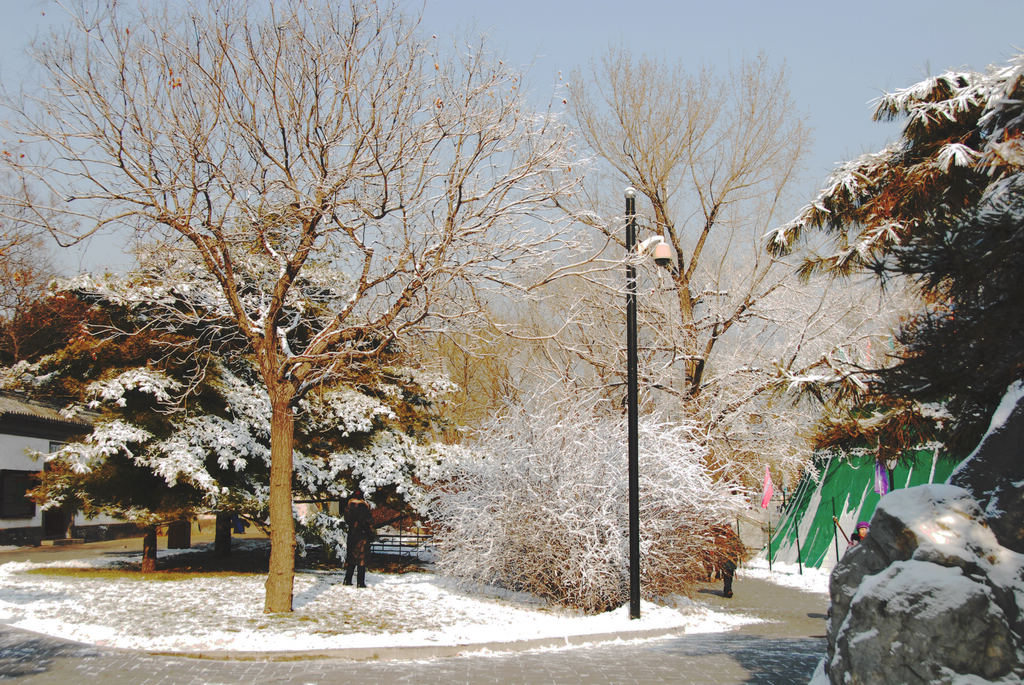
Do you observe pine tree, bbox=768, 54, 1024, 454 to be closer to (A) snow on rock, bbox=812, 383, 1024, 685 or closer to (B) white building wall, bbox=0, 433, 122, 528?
(A) snow on rock, bbox=812, 383, 1024, 685

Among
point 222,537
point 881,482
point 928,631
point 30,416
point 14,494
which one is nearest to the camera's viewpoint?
point 928,631

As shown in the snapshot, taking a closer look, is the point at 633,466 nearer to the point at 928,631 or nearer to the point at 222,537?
the point at 928,631

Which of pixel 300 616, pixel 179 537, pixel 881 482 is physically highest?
pixel 881 482

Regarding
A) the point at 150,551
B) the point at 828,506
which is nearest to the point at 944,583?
the point at 150,551

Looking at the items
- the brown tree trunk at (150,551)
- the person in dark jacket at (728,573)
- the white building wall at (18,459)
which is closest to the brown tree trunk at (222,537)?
the brown tree trunk at (150,551)

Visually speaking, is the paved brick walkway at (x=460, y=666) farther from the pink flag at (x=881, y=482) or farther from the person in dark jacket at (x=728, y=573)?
the pink flag at (x=881, y=482)

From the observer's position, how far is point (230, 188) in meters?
10.3

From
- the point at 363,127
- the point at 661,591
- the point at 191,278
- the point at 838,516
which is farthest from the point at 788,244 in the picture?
the point at 838,516

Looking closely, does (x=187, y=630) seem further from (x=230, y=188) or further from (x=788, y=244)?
(x=788, y=244)

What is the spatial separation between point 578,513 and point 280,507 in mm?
4641

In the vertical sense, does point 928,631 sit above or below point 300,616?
above

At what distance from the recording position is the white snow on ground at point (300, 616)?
958 cm

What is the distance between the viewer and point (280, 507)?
1095cm

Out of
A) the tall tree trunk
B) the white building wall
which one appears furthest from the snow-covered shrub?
the white building wall
